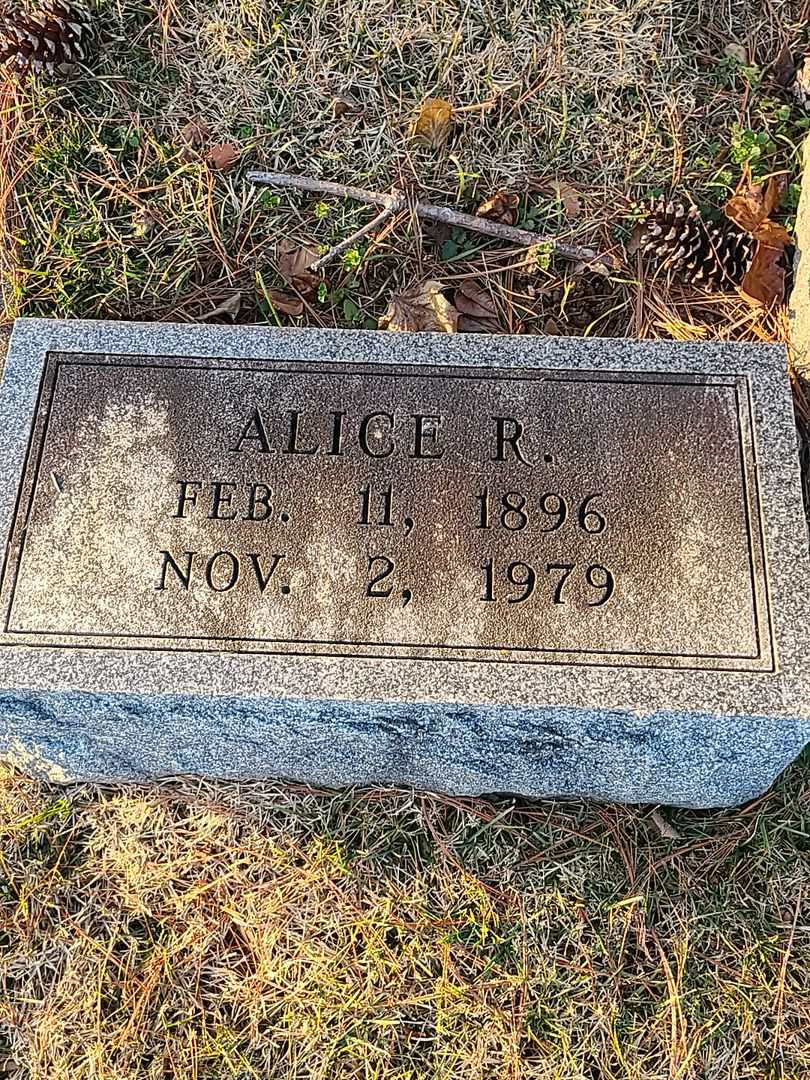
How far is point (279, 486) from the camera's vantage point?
221 cm

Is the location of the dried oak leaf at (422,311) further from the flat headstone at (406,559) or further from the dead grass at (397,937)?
the dead grass at (397,937)

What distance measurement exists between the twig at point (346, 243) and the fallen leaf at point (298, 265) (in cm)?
2

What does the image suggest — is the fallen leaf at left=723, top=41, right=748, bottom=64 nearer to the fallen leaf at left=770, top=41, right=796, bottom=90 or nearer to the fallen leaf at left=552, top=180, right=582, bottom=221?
the fallen leaf at left=770, top=41, right=796, bottom=90

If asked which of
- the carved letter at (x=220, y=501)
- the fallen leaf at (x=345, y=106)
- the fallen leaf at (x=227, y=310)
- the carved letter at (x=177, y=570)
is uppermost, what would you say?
the fallen leaf at (x=345, y=106)

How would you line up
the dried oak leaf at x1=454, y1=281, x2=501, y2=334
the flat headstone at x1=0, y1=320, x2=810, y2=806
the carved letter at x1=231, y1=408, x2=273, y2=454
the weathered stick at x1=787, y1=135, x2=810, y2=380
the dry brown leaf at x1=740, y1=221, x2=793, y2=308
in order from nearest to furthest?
the flat headstone at x1=0, y1=320, x2=810, y2=806 → the carved letter at x1=231, y1=408, x2=273, y2=454 → the weathered stick at x1=787, y1=135, x2=810, y2=380 → the dry brown leaf at x1=740, y1=221, x2=793, y2=308 → the dried oak leaf at x1=454, y1=281, x2=501, y2=334

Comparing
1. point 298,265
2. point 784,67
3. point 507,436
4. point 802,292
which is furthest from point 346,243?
point 784,67

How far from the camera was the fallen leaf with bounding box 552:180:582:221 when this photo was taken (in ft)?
9.34

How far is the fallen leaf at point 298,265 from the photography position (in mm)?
2824

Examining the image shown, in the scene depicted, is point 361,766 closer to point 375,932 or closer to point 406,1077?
point 375,932

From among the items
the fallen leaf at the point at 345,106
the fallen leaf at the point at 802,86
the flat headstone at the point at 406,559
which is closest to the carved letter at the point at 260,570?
the flat headstone at the point at 406,559

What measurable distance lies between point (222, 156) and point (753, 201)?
1668 millimetres

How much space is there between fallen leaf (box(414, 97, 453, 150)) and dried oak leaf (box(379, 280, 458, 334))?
49 cm

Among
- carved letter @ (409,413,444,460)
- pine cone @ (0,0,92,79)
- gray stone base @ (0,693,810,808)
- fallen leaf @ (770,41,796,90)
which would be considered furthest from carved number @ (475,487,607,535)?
pine cone @ (0,0,92,79)

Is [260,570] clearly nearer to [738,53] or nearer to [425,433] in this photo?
[425,433]
